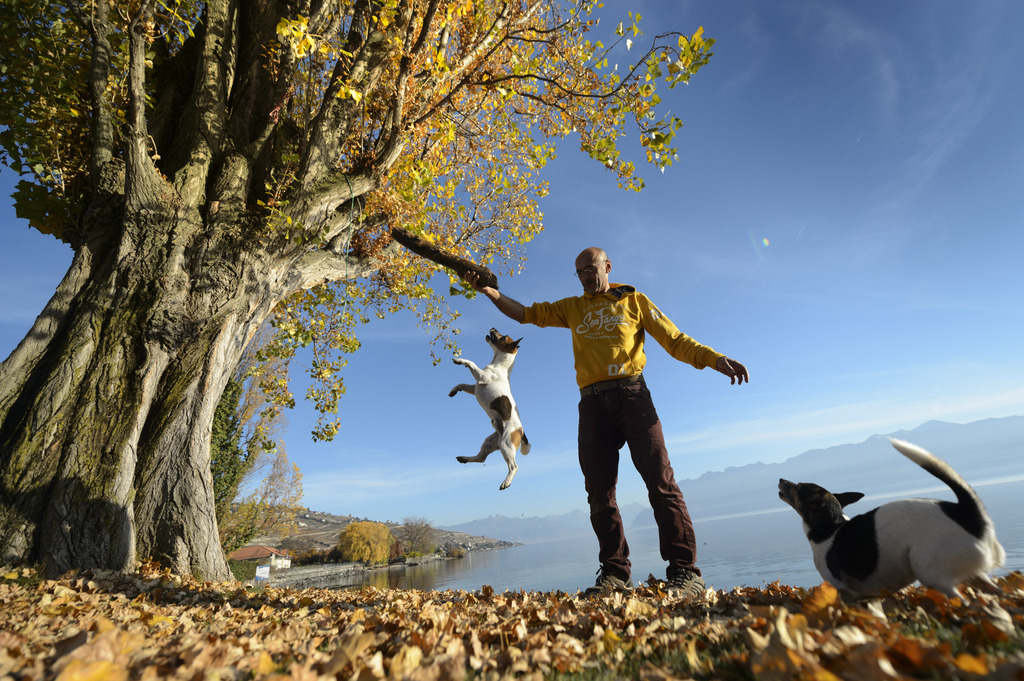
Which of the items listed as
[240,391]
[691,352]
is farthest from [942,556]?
[240,391]

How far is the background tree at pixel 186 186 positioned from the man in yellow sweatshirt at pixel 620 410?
3.02 metres

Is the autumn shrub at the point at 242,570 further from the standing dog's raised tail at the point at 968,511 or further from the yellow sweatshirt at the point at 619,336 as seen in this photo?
the standing dog's raised tail at the point at 968,511

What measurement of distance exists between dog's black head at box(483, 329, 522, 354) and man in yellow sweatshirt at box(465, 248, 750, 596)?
4.22 ft

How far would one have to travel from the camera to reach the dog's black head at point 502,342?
588cm

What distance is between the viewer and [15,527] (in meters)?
4.05

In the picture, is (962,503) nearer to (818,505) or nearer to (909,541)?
(909,541)

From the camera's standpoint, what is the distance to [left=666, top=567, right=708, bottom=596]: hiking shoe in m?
3.64

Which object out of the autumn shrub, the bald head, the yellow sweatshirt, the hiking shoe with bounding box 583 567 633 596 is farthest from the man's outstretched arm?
the autumn shrub

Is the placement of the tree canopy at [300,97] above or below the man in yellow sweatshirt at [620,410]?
above

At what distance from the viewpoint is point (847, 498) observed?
343cm

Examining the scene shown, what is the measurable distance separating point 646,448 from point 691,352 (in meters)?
1.00

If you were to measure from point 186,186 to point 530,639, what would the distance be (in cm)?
650

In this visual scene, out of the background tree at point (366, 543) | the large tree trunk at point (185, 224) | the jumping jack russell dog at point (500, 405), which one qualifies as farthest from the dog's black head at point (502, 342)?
the background tree at point (366, 543)

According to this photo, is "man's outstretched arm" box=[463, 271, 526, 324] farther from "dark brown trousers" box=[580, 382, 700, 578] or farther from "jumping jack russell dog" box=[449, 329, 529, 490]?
"dark brown trousers" box=[580, 382, 700, 578]
